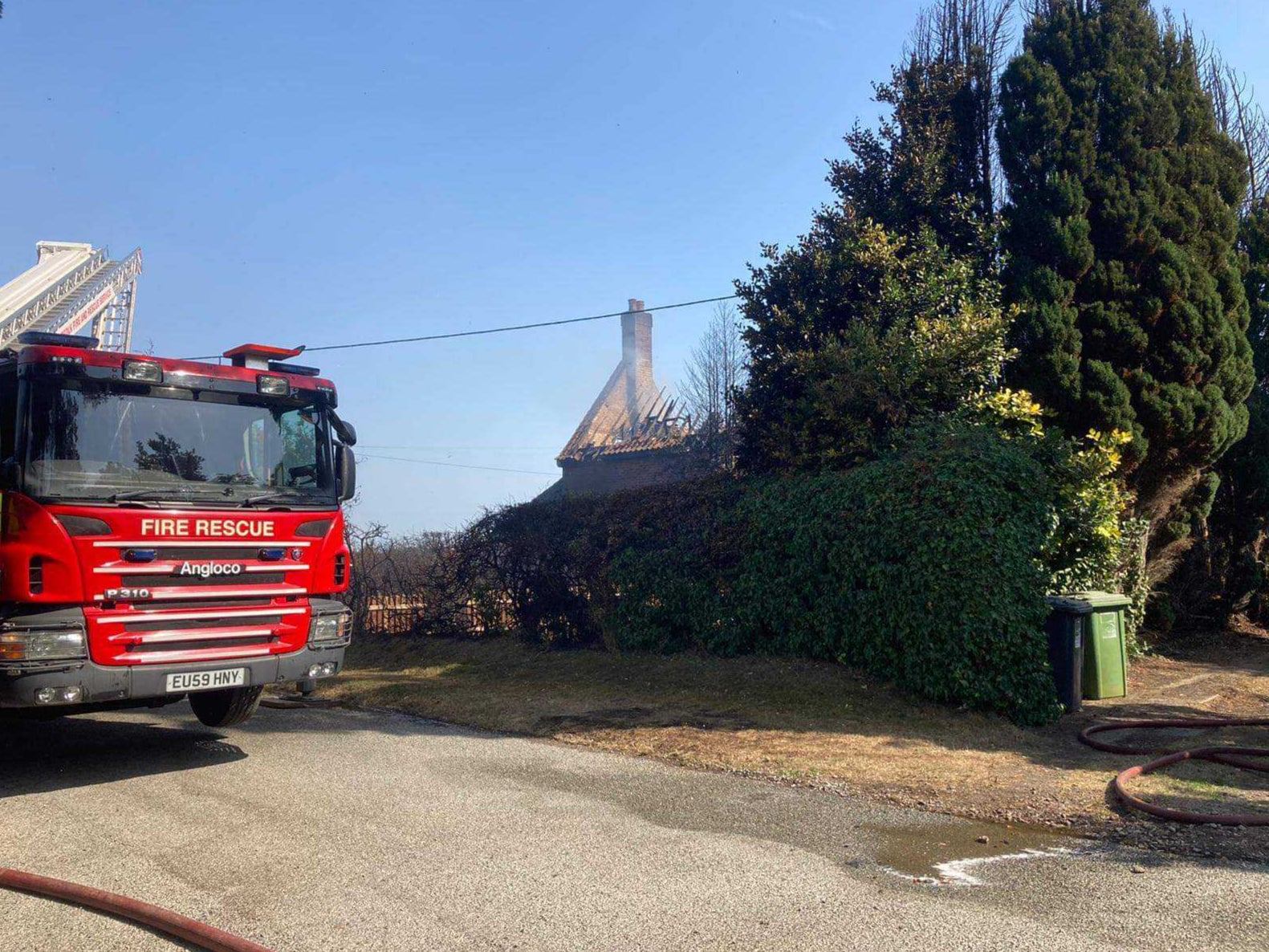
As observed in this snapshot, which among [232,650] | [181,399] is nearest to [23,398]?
[181,399]

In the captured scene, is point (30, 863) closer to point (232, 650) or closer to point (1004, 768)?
point (232, 650)

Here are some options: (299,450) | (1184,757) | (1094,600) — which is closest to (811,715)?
(1094,600)

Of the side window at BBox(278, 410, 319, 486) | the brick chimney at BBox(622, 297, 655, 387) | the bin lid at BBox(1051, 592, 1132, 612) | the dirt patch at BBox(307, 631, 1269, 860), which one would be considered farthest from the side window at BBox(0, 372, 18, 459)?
the brick chimney at BBox(622, 297, 655, 387)

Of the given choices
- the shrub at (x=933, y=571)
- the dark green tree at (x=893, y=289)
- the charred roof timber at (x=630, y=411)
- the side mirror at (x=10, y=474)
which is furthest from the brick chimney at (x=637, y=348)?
the side mirror at (x=10, y=474)

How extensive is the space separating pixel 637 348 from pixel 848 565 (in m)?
28.3

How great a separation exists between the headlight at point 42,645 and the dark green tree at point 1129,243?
1151 centimetres

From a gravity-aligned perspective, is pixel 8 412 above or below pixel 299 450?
above

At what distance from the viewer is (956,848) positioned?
570 cm

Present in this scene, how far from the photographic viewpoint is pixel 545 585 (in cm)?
1474

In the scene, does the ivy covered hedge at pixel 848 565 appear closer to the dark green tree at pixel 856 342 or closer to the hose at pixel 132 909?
the dark green tree at pixel 856 342

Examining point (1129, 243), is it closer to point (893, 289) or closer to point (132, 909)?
point (893, 289)

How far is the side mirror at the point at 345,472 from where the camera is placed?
8.52 meters

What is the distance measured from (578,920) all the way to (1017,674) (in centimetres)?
615

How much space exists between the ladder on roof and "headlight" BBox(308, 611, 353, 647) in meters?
15.6
